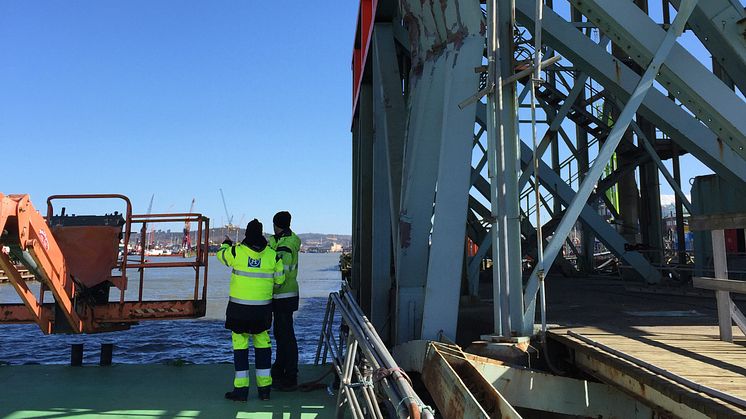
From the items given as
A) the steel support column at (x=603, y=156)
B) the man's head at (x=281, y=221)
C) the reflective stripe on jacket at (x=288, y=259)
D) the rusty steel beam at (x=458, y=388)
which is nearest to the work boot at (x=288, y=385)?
the reflective stripe on jacket at (x=288, y=259)

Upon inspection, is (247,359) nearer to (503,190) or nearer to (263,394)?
(263,394)

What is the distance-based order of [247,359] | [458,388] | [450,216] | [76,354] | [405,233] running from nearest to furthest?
[458,388] → [450,216] → [247,359] → [405,233] → [76,354]

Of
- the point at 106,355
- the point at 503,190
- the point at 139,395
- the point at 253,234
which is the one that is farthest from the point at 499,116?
the point at 106,355

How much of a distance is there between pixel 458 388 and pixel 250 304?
9.80ft

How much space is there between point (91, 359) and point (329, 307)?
24.1ft

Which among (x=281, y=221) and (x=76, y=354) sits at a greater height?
(x=281, y=221)

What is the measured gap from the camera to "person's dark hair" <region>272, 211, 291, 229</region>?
638 cm

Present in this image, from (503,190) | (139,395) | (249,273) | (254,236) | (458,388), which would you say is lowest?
(139,395)

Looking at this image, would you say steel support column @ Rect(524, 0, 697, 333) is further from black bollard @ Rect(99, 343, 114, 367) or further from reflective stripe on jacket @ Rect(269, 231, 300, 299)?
black bollard @ Rect(99, 343, 114, 367)

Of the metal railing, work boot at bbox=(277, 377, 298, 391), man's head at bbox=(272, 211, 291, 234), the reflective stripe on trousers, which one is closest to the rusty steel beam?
the metal railing

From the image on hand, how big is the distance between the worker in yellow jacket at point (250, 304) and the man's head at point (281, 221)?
0.76m

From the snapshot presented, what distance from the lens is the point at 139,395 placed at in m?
5.49

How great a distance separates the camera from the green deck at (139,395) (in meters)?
4.91

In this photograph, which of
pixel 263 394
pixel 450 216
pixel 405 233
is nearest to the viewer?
pixel 450 216
